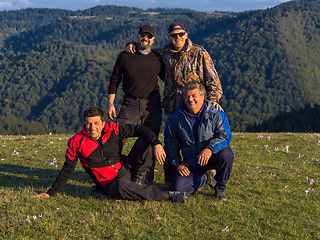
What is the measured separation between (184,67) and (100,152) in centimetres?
273

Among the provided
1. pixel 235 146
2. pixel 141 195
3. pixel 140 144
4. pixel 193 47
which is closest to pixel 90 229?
pixel 141 195

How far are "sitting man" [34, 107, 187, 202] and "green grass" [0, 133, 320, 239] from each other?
201mm

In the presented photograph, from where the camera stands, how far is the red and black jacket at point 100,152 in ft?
20.2

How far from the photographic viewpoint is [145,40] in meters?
7.08

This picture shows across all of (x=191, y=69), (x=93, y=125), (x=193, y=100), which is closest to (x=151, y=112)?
(x=191, y=69)

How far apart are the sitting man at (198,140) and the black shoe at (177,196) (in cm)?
22

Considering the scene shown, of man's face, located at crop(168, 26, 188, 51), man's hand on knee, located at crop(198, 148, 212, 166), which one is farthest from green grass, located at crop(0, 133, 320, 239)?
man's face, located at crop(168, 26, 188, 51)

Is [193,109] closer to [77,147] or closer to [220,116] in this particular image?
[220,116]

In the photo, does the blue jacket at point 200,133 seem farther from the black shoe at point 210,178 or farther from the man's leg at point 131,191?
the man's leg at point 131,191

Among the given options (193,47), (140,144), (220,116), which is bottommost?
(140,144)

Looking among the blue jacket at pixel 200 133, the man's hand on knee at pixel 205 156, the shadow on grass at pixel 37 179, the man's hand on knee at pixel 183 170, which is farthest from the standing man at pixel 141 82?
the shadow on grass at pixel 37 179

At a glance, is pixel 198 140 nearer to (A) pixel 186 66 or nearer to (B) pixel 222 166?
(B) pixel 222 166

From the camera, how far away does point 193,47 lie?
708 centimetres

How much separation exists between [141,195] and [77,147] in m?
1.62
